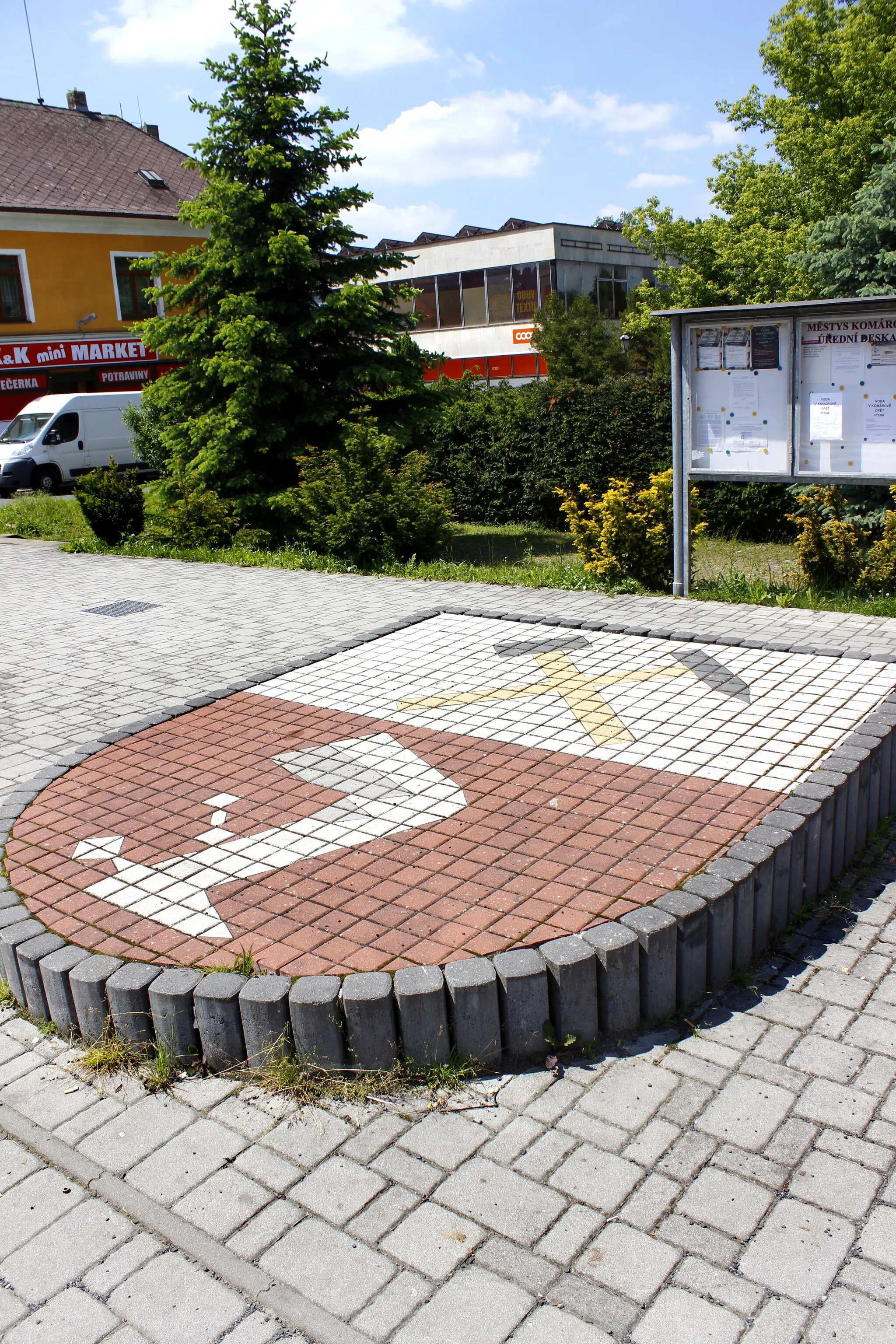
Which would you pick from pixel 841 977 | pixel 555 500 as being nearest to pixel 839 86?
pixel 555 500

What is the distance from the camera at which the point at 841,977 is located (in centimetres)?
422

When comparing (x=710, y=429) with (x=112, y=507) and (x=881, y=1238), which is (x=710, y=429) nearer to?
(x=881, y=1238)

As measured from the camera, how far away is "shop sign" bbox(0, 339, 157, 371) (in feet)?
107

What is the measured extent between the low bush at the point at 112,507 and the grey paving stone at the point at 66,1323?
14.7 meters

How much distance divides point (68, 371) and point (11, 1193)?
34.5 metres

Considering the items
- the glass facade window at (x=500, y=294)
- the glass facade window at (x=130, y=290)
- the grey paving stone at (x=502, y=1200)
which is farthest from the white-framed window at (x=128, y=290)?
the grey paving stone at (x=502, y=1200)

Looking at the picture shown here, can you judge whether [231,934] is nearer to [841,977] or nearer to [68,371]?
[841,977]

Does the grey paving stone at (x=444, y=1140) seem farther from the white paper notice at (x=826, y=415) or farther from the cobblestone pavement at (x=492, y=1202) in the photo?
the white paper notice at (x=826, y=415)

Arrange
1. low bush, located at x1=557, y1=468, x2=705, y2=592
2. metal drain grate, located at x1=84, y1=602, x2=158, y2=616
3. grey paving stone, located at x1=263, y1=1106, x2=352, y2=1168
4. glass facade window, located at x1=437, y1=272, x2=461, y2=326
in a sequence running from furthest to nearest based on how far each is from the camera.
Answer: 1. glass facade window, located at x1=437, y1=272, x2=461, y2=326
2. metal drain grate, located at x1=84, y1=602, x2=158, y2=616
3. low bush, located at x1=557, y1=468, x2=705, y2=592
4. grey paving stone, located at x1=263, y1=1106, x2=352, y2=1168

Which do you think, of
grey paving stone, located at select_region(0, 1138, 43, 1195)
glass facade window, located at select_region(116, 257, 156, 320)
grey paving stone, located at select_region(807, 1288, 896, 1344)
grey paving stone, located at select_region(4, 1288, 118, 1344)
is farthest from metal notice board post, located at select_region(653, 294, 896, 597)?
glass facade window, located at select_region(116, 257, 156, 320)

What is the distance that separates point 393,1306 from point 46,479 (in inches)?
1063

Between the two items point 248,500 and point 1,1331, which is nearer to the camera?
point 1,1331

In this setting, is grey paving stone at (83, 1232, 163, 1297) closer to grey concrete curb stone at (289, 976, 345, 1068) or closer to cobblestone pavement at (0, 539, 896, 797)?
grey concrete curb stone at (289, 976, 345, 1068)

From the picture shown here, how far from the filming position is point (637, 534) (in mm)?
10461
